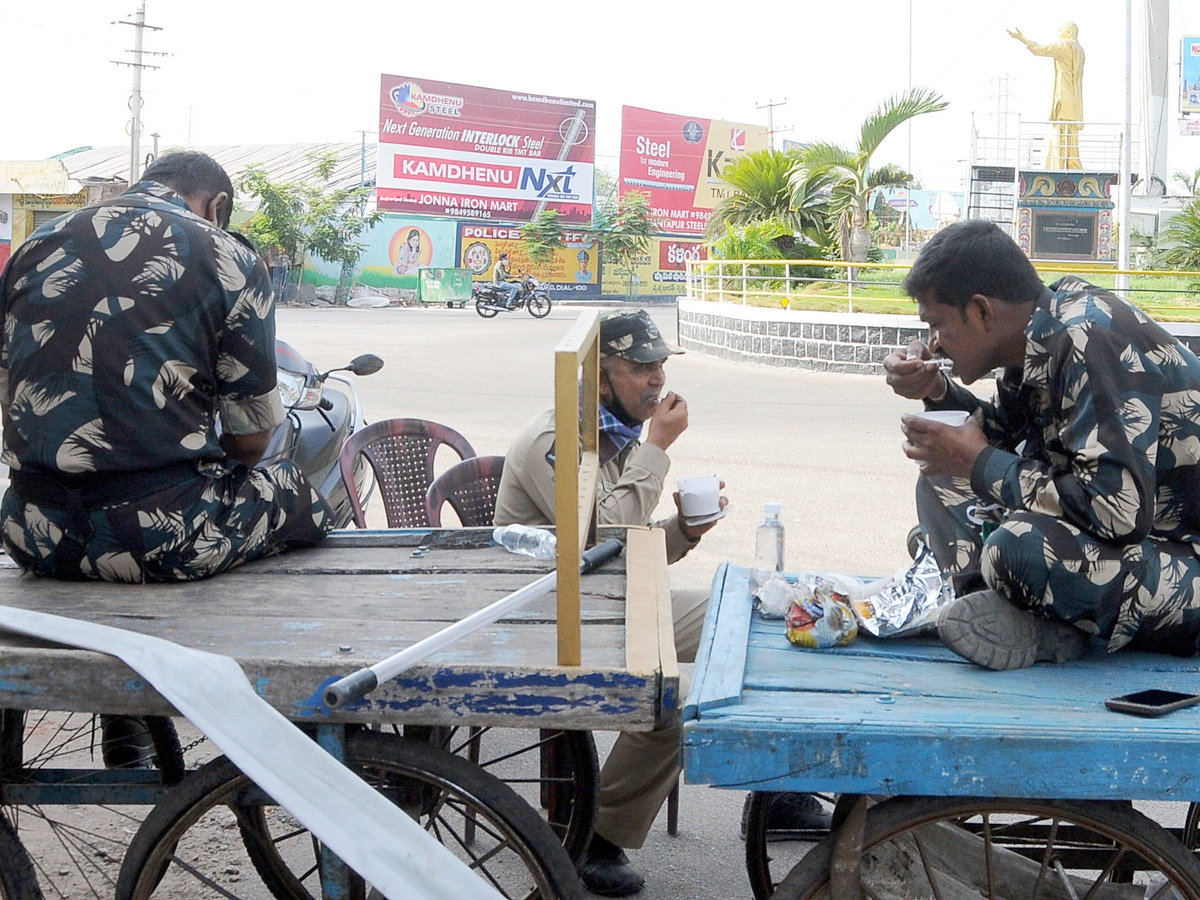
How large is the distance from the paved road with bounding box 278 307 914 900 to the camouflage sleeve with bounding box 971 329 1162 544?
1.33 m

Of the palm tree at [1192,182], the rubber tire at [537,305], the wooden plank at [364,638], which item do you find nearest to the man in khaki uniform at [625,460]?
the wooden plank at [364,638]

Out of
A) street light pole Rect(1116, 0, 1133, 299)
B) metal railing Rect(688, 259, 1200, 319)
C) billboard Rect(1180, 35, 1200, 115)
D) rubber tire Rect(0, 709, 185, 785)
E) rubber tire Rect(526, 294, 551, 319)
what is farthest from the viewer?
billboard Rect(1180, 35, 1200, 115)

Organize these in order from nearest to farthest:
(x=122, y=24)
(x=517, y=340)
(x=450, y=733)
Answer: (x=450, y=733) → (x=517, y=340) → (x=122, y=24)

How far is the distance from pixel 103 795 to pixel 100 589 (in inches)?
18.7

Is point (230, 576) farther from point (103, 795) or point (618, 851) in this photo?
point (618, 851)

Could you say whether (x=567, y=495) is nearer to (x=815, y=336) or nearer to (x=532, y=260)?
(x=815, y=336)

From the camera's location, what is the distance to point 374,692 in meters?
1.95

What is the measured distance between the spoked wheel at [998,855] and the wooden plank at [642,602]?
0.47 meters

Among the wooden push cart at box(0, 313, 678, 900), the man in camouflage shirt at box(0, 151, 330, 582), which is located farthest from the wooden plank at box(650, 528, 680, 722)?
the man in camouflage shirt at box(0, 151, 330, 582)

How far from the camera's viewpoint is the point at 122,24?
3559 cm

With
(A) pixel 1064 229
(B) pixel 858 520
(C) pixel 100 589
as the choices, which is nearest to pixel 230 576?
(C) pixel 100 589

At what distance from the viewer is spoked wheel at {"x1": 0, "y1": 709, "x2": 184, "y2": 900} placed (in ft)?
7.93

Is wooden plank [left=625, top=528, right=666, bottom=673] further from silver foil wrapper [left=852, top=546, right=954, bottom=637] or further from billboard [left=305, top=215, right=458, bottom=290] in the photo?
billboard [left=305, top=215, right=458, bottom=290]

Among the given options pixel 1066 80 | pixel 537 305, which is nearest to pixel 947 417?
pixel 1066 80
